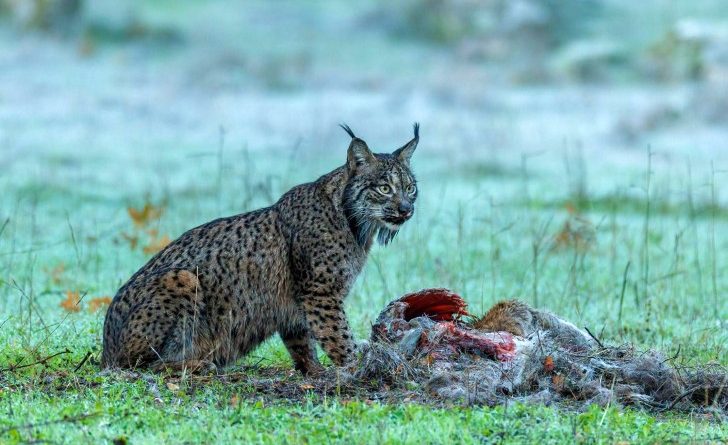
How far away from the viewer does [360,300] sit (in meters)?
10.4

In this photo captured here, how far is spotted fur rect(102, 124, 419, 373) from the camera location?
24.3 feet

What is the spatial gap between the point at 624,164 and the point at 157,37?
16193 millimetres

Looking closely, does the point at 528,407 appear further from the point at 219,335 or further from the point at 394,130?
the point at 394,130

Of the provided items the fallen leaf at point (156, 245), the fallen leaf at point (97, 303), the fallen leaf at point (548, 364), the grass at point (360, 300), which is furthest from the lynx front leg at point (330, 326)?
the fallen leaf at point (156, 245)

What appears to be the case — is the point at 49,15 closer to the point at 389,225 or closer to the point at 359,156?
the point at 359,156

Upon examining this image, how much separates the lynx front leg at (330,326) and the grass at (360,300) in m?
0.37

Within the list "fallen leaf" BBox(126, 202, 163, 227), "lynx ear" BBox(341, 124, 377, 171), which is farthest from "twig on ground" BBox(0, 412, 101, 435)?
"fallen leaf" BBox(126, 202, 163, 227)

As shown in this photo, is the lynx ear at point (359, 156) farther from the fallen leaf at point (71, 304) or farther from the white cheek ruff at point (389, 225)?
the fallen leaf at point (71, 304)

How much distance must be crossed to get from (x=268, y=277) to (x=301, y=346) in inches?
20.1

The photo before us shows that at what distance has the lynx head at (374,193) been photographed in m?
7.98

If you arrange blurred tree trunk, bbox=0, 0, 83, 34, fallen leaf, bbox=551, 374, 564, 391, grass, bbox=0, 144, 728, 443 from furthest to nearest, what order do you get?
blurred tree trunk, bbox=0, 0, 83, 34 → fallen leaf, bbox=551, 374, 564, 391 → grass, bbox=0, 144, 728, 443

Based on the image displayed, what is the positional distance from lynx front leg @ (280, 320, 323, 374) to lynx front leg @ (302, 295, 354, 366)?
0.48 ft

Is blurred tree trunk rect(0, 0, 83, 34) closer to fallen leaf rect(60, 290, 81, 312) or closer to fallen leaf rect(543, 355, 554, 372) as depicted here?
fallen leaf rect(60, 290, 81, 312)

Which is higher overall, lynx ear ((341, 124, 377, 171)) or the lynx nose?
lynx ear ((341, 124, 377, 171))
